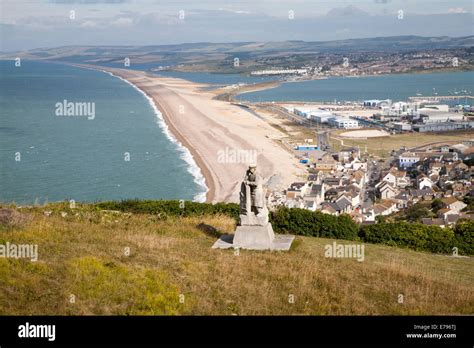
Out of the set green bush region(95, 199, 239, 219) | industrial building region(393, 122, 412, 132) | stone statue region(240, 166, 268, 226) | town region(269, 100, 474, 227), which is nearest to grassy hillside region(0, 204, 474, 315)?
stone statue region(240, 166, 268, 226)

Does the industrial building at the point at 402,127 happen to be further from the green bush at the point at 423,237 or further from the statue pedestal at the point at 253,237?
the statue pedestal at the point at 253,237

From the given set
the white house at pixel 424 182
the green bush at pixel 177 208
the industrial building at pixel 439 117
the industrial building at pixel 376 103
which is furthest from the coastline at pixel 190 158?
the industrial building at pixel 376 103

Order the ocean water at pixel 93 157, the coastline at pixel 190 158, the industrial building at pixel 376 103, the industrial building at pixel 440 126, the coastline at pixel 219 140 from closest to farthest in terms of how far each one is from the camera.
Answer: the coastline at pixel 190 158, the ocean water at pixel 93 157, the coastline at pixel 219 140, the industrial building at pixel 440 126, the industrial building at pixel 376 103

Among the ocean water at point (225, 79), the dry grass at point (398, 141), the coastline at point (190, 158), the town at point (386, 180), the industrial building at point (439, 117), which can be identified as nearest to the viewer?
the town at point (386, 180)

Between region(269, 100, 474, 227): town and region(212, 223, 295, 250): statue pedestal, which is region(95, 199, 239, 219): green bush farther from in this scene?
region(269, 100, 474, 227): town

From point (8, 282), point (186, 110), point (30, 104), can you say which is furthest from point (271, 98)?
point (8, 282)

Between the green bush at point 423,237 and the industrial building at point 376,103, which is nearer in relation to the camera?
the green bush at point 423,237
